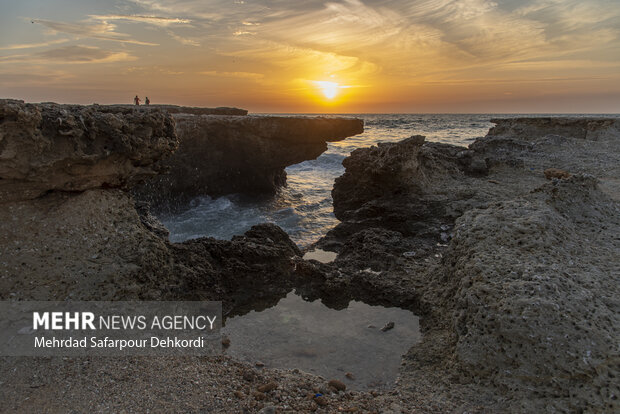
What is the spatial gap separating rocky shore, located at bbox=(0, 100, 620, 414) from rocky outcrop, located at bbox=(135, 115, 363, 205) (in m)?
6.22

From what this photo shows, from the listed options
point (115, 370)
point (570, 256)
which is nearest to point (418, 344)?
point (570, 256)

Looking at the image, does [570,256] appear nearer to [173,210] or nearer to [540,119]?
[173,210]

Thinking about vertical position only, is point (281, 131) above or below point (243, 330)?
above

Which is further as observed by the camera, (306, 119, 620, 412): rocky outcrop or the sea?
the sea

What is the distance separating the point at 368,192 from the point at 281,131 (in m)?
5.04

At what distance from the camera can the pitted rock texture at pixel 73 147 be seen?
14.0 ft

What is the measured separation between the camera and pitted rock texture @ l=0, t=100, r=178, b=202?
14.0 ft

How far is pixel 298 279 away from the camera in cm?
594

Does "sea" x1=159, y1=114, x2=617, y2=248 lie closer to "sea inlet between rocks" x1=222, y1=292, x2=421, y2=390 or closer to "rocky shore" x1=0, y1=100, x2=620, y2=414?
"rocky shore" x1=0, y1=100, x2=620, y2=414

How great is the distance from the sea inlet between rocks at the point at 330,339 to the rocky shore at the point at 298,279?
0.21 m

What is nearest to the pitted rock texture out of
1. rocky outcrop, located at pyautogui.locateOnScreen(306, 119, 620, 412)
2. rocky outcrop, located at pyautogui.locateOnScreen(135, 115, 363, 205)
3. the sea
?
rocky outcrop, located at pyautogui.locateOnScreen(306, 119, 620, 412)

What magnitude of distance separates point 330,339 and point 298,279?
153 centimetres

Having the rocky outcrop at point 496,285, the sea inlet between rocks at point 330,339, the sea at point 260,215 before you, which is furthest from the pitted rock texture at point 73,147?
the sea at point 260,215

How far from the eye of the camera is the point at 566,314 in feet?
10.9
